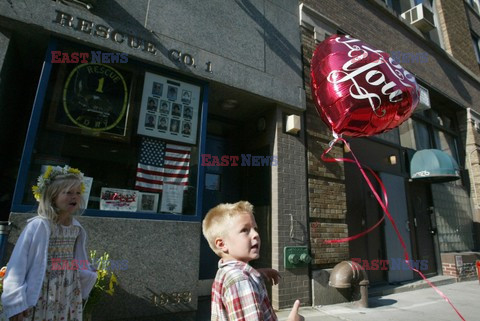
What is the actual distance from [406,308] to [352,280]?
99cm

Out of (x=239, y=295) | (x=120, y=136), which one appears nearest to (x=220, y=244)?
(x=239, y=295)

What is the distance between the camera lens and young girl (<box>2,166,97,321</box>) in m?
1.86

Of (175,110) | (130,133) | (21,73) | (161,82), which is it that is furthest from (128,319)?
(21,73)

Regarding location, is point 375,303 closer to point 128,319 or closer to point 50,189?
point 128,319

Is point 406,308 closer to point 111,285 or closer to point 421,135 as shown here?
point 111,285

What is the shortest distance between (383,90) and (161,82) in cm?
319

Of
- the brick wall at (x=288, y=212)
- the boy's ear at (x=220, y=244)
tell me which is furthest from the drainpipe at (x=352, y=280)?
the boy's ear at (x=220, y=244)

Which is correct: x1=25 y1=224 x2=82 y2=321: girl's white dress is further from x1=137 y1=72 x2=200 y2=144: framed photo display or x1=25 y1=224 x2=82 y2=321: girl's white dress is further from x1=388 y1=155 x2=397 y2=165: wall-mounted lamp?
x1=388 y1=155 x2=397 y2=165: wall-mounted lamp

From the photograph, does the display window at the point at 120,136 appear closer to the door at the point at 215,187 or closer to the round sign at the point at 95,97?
the round sign at the point at 95,97

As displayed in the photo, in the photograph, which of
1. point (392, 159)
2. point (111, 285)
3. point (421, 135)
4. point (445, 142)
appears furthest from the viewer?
point (445, 142)

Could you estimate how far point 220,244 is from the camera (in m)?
1.67

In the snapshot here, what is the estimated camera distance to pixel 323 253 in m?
5.18

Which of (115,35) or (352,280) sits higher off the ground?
(115,35)

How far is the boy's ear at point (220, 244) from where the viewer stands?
1654 mm
